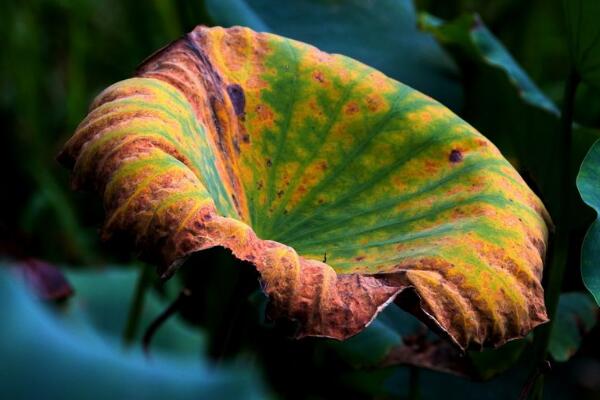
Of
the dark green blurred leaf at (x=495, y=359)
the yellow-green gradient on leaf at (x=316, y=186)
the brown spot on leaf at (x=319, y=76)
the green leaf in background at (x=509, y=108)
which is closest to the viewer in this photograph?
the yellow-green gradient on leaf at (x=316, y=186)

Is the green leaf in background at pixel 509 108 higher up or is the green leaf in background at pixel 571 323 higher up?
the green leaf in background at pixel 509 108

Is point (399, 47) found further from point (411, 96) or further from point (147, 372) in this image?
point (147, 372)

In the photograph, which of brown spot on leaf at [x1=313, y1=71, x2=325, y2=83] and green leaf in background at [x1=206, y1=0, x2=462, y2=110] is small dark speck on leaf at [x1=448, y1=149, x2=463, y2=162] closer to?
brown spot on leaf at [x1=313, y1=71, x2=325, y2=83]

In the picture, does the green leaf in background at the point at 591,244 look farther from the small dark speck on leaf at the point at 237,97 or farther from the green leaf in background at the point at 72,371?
the green leaf in background at the point at 72,371

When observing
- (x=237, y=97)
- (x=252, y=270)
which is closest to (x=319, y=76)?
(x=237, y=97)

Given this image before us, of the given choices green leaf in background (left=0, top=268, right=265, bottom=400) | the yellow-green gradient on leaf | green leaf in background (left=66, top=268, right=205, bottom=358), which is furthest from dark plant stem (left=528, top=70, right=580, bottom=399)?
green leaf in background (left=0, top=268, right=265, bottom=400)

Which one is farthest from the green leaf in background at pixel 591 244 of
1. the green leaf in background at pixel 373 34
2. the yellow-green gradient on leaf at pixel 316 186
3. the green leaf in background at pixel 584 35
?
the green leaf in background at pixel 373 34
